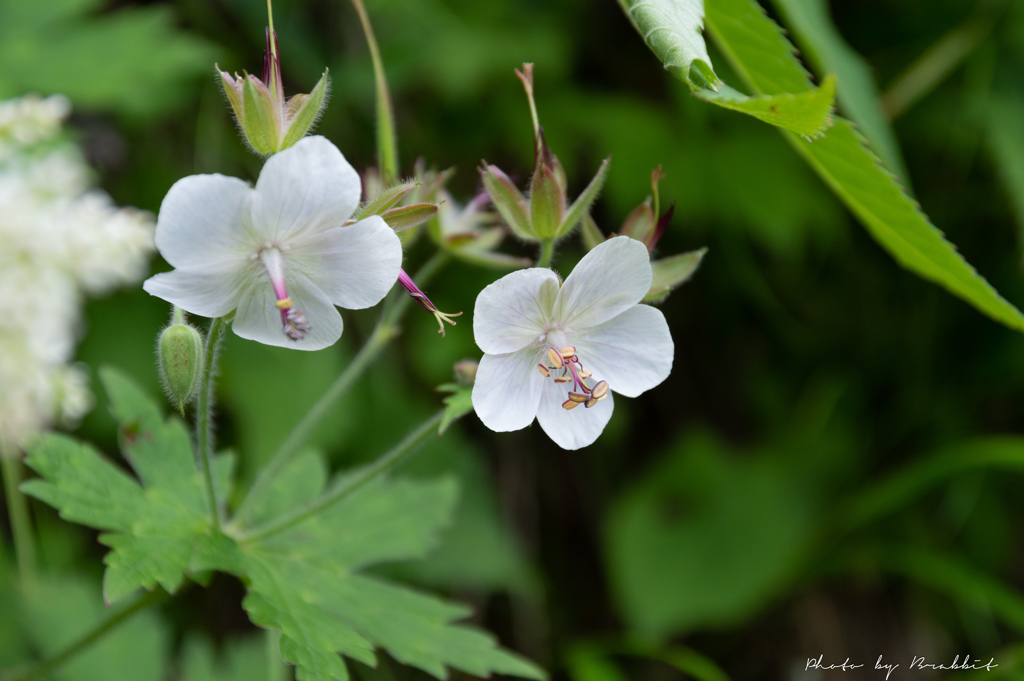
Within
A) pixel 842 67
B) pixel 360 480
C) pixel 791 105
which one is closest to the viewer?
pixel 791 105

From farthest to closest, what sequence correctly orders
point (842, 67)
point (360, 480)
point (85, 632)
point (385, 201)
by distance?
1. point (85, 632)
2. point (842, 67)
3. point (360, 480)
4. point (385, 201)

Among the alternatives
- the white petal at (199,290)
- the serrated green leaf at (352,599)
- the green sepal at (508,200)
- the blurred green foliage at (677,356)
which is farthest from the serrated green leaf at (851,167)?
the blurred green foliage at (677,356)

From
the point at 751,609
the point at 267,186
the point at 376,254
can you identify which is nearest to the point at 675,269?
the point at 376,254

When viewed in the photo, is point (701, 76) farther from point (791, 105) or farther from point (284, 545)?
point (284, 545)

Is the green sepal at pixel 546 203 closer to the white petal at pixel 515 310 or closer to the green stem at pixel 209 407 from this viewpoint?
the white petal at pixel 515 310

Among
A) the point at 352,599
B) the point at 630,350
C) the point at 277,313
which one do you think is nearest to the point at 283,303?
the point at 277,313

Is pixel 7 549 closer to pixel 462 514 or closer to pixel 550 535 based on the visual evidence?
pixel 462 514

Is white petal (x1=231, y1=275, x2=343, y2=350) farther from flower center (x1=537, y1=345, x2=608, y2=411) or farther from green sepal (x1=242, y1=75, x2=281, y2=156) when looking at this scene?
flower center (x1=537, y1=345, x2=608, y2=411)
